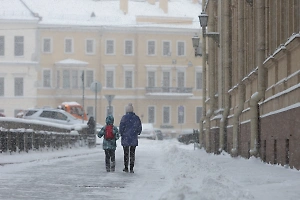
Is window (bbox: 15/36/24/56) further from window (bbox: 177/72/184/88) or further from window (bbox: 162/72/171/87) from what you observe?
window (bbox: 177/72/184/88)

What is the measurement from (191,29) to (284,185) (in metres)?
74.7

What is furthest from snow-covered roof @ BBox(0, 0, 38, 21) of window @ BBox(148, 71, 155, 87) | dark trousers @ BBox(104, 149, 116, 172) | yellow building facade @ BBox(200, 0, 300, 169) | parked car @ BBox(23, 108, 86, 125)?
dark trousers @ BBox(104, 149, 116, 172)

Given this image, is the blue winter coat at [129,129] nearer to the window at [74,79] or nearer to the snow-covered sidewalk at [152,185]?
the snow-covered sidewalk at [152,185]

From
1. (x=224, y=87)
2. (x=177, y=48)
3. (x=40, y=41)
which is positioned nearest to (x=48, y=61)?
(x=40, y=41)

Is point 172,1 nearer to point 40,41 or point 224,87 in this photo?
point 40,41

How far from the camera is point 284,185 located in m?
10.7

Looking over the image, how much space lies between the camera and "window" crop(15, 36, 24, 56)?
8250 cm

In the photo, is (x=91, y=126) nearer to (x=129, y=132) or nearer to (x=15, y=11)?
(x=129, y=132)

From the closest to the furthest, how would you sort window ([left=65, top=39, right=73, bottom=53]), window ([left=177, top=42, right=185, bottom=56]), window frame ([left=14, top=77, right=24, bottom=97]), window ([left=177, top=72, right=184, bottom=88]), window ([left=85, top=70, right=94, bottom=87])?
window frame ([left=14, top=77, right=24, bottom=97]) → window ([left=65, top=39, right=73, bottom=53]) → window ([left=85, top=70, right=94, bottom=87]) → window ([left=177, top=42, right=185, bottom=56]) → window ([left=177, top=72, right=184, bottom=88])

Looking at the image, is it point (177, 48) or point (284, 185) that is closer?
point (284, 185)

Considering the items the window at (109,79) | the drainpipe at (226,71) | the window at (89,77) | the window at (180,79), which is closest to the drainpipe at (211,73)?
the drainpipe at (226,71)

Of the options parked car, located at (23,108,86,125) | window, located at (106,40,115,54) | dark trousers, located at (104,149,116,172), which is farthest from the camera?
window, located at (106,40,115,54)

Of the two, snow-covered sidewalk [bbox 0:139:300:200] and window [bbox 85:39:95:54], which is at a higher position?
window [bbox 85:39:95:54]

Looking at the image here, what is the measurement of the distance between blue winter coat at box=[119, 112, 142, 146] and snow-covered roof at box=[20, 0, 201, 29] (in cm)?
6652
